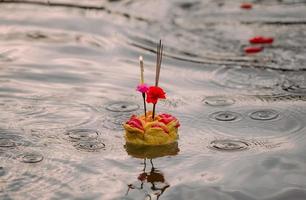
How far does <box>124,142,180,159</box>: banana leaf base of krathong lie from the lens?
4234 mm

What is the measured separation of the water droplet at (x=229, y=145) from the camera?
14.1ft

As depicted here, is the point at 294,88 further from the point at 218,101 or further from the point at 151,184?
the point at 151,184

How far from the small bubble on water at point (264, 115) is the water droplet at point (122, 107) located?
960 millimetres

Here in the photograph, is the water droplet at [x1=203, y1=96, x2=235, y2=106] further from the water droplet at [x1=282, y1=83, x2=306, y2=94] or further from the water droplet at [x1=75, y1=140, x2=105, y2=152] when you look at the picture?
the water droplet at [x1=75, y1=140, x2=105, y2=152]

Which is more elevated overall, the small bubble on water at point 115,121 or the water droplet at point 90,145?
the small bubble on water at point 115,121

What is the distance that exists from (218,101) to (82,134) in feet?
4.33

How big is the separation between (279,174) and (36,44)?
3677 mm

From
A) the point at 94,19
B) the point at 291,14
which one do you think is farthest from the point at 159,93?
the point at 291,14

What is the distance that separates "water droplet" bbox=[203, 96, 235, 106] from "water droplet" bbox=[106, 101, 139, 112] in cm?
63

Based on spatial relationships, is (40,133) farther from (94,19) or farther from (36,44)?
(94,19)

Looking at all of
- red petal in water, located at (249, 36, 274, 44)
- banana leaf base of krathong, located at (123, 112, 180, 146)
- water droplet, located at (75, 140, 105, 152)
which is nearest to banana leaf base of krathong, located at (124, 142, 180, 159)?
banana leaf base of krathong, located at (123, 112, 180, 146)

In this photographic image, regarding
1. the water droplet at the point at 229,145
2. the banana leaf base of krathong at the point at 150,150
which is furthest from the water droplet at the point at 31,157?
the water droplet at the point at 229,145

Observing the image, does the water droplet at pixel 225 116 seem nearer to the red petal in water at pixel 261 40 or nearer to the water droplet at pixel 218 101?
the water droplet at pixel 218 101

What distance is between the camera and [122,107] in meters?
Answer: 5.07
